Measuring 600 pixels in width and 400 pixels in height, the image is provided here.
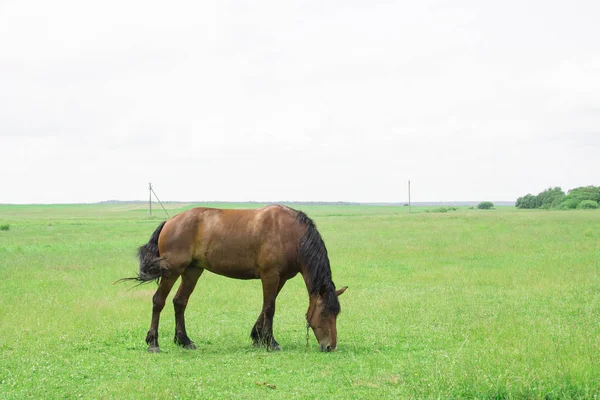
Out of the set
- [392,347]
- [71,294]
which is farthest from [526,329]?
[71,294]

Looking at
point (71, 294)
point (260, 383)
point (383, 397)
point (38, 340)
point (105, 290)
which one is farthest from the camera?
point (105, 290)

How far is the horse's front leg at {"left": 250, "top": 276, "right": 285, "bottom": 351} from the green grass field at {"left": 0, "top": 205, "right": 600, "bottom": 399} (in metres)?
0.20

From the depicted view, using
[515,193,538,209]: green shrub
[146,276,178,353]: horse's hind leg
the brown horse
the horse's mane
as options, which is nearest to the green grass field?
[146,276,178,353]: horse's hind leg

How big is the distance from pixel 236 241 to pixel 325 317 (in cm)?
194

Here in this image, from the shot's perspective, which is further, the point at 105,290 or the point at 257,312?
the point at 105,290

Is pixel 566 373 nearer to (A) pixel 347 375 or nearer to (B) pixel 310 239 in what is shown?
(A) pixel 347 375

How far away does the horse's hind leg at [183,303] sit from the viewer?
31.0 feet

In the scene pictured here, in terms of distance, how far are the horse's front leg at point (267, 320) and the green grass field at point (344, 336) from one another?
0.20 metres

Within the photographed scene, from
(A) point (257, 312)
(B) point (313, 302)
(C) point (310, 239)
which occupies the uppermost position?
(C) point (310, 239)

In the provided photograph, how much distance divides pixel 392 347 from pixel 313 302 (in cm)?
149

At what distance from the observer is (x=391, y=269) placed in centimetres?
1927

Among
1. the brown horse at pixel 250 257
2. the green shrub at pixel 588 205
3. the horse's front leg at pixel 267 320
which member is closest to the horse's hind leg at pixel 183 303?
the brown horse at pixel 250 257

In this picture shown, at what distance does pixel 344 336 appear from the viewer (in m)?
9.95

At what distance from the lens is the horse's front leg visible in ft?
29.5
